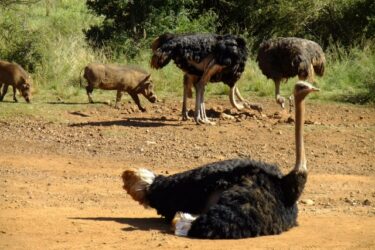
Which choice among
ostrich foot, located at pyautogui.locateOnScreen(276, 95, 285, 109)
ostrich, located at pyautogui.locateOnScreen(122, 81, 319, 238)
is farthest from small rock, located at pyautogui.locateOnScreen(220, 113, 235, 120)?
ostrich, located at pyautogui.locateOnScreen(122, 81, 319, 238)

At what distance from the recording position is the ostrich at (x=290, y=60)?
Result: 15.6 meters

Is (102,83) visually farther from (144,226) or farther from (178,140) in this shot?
(144,226)

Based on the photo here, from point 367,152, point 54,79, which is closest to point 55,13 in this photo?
point 54,79

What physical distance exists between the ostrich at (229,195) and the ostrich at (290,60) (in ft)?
24.3

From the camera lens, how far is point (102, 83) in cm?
1584

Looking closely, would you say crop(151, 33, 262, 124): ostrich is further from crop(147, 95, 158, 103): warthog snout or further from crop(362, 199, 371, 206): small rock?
crop(362, 199, 371, 206): small rock

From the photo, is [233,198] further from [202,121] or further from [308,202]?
[202,121]

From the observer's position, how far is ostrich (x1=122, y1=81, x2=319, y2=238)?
7.43 m

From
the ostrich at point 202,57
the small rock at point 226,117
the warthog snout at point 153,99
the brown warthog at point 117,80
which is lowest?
the small rock at point 226,117

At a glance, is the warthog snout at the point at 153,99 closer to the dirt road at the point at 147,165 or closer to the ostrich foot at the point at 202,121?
the dirt road at the point at 147,165

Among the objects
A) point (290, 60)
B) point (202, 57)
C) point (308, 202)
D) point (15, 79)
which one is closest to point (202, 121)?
point (202, 57)

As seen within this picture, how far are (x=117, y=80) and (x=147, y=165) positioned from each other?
4.45 m

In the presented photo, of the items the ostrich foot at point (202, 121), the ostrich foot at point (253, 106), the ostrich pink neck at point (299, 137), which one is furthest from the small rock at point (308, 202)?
the ostrich foot at point (253, 106)

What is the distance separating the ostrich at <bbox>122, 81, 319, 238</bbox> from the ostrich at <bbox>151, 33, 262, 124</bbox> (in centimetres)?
591
